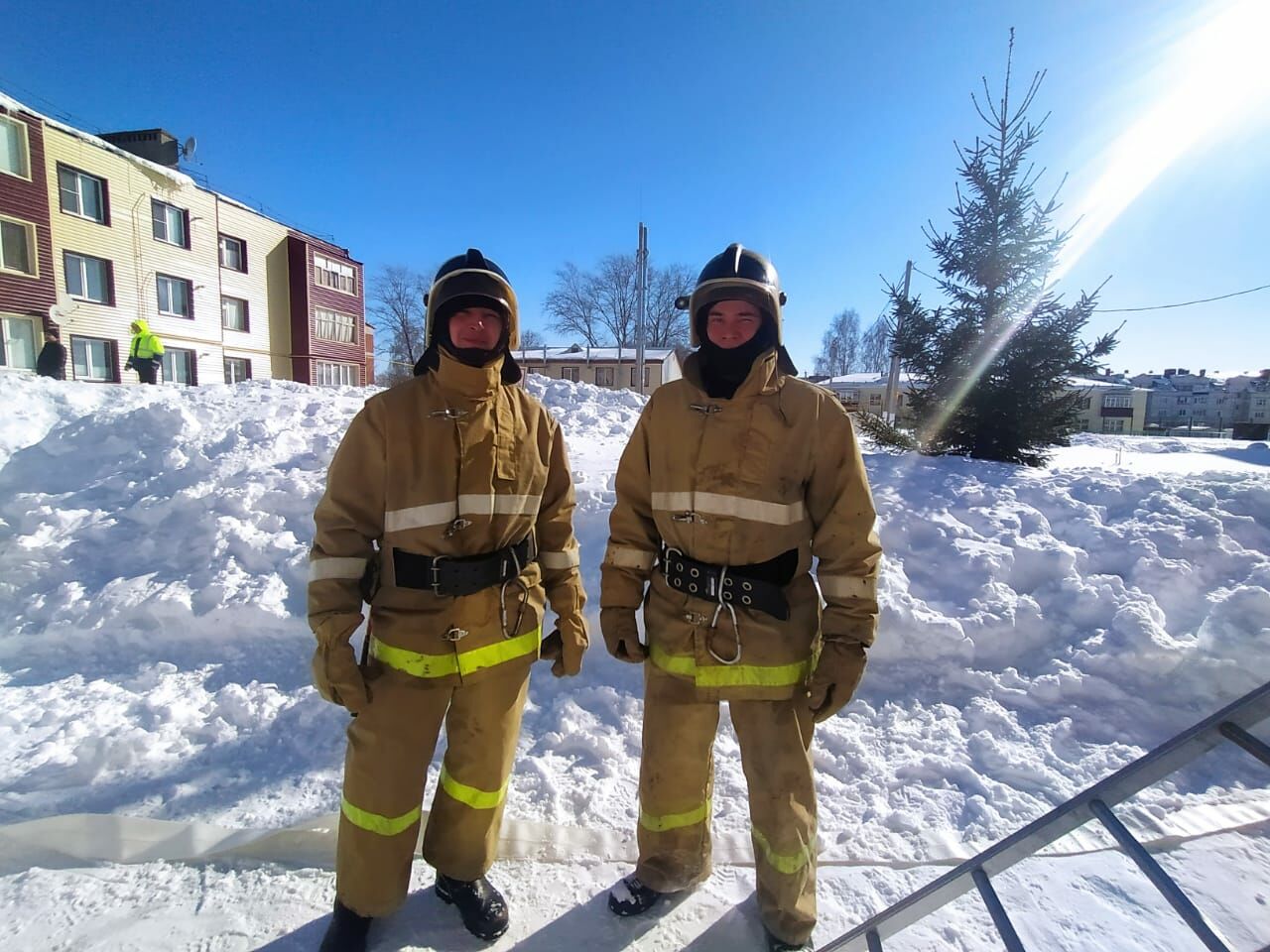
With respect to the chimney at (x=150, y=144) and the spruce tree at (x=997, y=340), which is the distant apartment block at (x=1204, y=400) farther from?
the chimney at (x=150, y=144)

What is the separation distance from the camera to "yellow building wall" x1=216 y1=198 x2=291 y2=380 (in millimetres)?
26812

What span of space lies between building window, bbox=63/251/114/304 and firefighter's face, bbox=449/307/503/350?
88.4 ft

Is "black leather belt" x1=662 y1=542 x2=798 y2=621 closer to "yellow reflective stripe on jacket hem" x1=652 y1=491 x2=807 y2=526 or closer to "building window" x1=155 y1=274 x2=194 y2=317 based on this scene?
"yellow reflective stripe on jacket hem" x1=652 y1=491 x2=807 y2=526

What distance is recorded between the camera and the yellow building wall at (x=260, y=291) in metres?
26.8

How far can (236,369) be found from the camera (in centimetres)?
2738

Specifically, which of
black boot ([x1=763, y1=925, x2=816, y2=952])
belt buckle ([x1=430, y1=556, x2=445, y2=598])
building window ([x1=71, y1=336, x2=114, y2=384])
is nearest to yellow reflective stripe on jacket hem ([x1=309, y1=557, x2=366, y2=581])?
belt buckle ([x1=430, y1=556, x2=445, y2=598])

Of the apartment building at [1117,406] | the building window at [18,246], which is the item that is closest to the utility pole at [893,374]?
the building window at [18,246]

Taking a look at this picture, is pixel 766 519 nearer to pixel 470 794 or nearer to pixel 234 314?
pixel 470 794

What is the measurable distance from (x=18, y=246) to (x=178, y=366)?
5895 mm

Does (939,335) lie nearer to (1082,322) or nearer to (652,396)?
(1082,322)

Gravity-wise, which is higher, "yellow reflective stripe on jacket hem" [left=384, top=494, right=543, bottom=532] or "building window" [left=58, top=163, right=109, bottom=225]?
"building window" [left=58, top=163, right=109, bottom=225]

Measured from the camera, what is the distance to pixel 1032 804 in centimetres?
279

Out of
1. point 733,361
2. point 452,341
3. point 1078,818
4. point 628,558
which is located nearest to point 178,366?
point 452,341

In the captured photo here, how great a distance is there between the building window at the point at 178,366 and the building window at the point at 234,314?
2.33m
